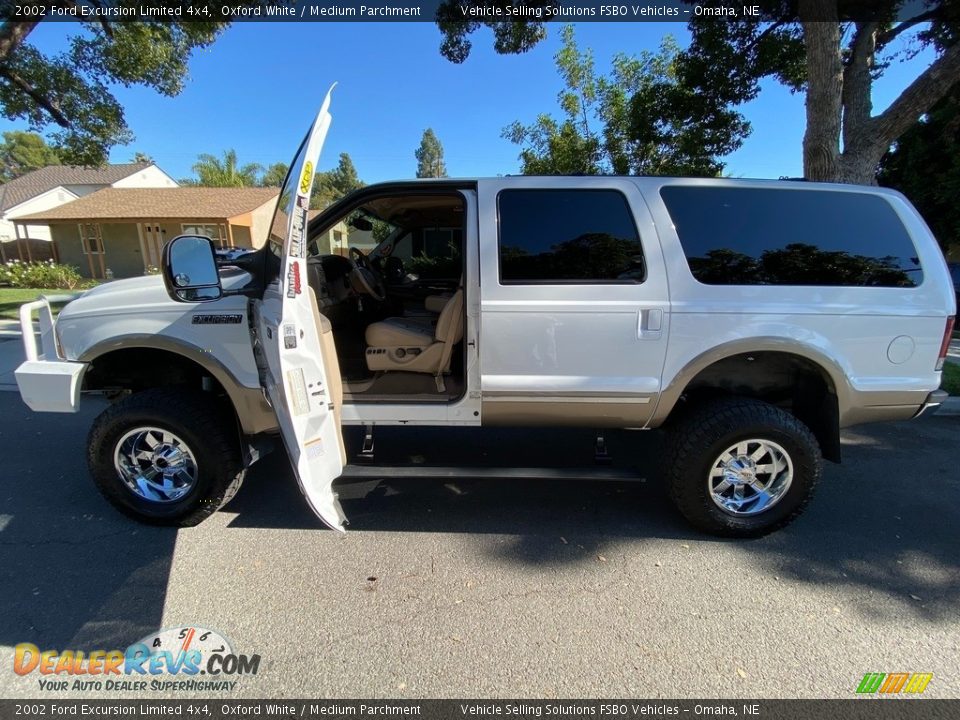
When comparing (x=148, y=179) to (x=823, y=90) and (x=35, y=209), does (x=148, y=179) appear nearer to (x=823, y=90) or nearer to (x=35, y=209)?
(x=35, y=209)

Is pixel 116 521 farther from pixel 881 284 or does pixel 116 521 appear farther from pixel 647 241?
pixel 881 284

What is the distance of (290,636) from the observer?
2.16 meters

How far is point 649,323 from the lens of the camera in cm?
269

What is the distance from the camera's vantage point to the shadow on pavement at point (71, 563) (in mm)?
2202

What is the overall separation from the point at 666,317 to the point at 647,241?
44 cm

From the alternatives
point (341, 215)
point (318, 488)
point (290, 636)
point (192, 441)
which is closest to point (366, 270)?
point (341, 215)

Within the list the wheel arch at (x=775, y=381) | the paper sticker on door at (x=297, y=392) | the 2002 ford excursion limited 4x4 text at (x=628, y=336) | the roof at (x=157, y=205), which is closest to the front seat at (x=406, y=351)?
the 2002 ford excursion limited 4x4 text at (x=628, y=336)

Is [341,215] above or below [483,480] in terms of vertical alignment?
above

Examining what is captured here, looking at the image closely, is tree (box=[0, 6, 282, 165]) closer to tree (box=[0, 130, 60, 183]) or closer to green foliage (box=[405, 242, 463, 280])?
green foliage (box=[405, 242, 463, 280])

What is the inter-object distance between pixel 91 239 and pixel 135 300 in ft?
89.2

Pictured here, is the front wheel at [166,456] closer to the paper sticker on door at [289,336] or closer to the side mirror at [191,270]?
the side mirror at [191,270]

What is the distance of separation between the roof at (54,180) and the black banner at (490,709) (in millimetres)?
40901

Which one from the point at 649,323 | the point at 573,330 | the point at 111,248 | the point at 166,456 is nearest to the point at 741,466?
the point at 649,323

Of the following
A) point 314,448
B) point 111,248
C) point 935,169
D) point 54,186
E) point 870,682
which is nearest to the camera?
point 870,682
